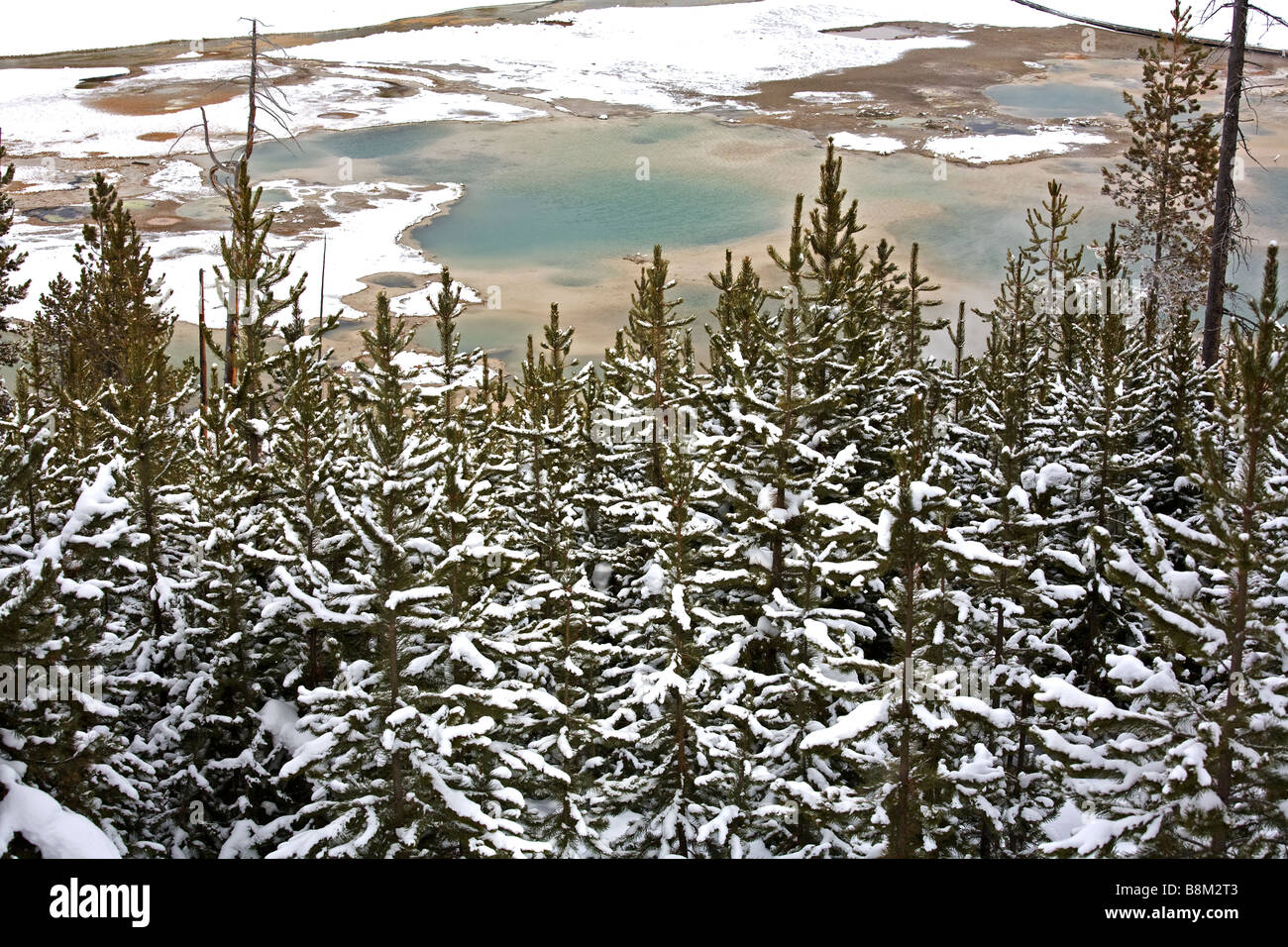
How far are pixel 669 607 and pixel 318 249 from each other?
43499 millimetres

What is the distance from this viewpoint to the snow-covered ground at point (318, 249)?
45.0 meters

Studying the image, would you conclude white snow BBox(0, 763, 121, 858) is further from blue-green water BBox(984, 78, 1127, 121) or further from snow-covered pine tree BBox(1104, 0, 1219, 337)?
blue-green water BBox(984, 78, 1127, 121)

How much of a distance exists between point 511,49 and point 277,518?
298 feet

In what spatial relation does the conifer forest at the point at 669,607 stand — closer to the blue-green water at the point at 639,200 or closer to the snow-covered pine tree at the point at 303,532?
the snow-covered pine tree at the point at 303,532

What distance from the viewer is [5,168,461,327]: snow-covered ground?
45.0 meters

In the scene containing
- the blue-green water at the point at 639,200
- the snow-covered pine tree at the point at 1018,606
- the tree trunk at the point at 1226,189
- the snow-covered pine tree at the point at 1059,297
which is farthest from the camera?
the blue-green water at the point at 639,200

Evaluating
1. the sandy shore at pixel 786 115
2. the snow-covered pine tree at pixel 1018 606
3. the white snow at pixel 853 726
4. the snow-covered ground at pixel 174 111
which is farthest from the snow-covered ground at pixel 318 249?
the white snow at pixel 853 726

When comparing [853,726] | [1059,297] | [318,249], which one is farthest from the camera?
[318,249]

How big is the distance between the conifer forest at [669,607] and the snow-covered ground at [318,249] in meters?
28.1

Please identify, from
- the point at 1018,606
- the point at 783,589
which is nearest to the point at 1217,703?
the point at 1018,606

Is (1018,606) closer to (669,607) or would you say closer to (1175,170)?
(669,607)

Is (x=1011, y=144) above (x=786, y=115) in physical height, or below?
below

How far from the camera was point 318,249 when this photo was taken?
50.4 meters

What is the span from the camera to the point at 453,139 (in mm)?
69938
